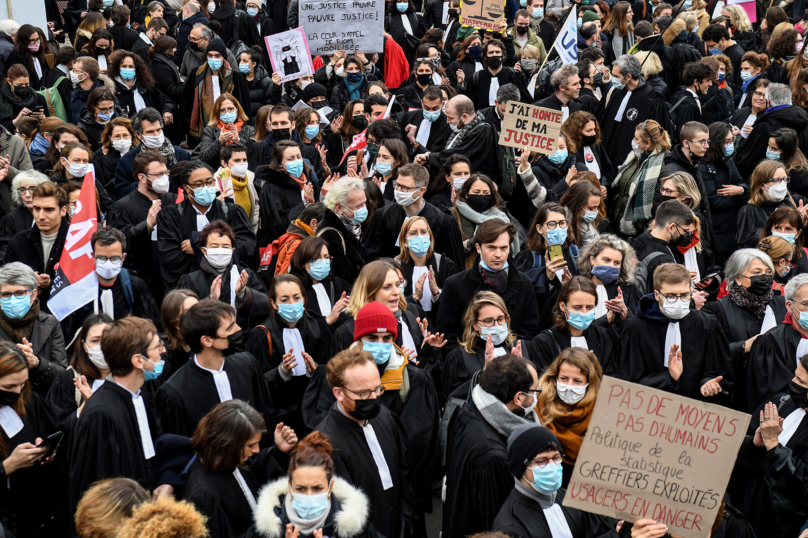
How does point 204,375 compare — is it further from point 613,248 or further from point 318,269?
point 613,248

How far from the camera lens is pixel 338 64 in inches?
539

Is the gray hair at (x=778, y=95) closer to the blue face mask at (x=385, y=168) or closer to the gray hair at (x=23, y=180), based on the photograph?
the blue face mask at (x=385, y=168)

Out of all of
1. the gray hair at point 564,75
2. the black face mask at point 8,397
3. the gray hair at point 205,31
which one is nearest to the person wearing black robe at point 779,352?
the black face mask at point 8,397

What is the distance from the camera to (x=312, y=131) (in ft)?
36.4

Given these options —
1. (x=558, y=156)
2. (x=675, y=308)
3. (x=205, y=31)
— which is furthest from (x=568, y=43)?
(x=675, y=308)

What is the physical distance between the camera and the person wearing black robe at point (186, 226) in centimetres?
824

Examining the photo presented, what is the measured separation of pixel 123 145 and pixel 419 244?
13.3 ft

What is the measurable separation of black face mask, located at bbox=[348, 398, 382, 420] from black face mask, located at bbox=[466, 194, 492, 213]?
12.0 feet

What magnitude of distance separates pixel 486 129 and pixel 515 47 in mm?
5414

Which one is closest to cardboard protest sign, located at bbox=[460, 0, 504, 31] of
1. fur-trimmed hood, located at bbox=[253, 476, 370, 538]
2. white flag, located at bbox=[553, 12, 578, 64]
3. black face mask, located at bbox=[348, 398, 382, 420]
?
white flag, located at bbox=[553, 12, 578, 64]

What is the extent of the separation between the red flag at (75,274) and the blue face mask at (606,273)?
158 inches

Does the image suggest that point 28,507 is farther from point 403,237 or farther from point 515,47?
point 515,47

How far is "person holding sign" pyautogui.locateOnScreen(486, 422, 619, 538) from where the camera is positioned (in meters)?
4.61

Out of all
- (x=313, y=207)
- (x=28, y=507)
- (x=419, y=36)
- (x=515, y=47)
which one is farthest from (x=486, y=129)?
(x=419, y=36)
